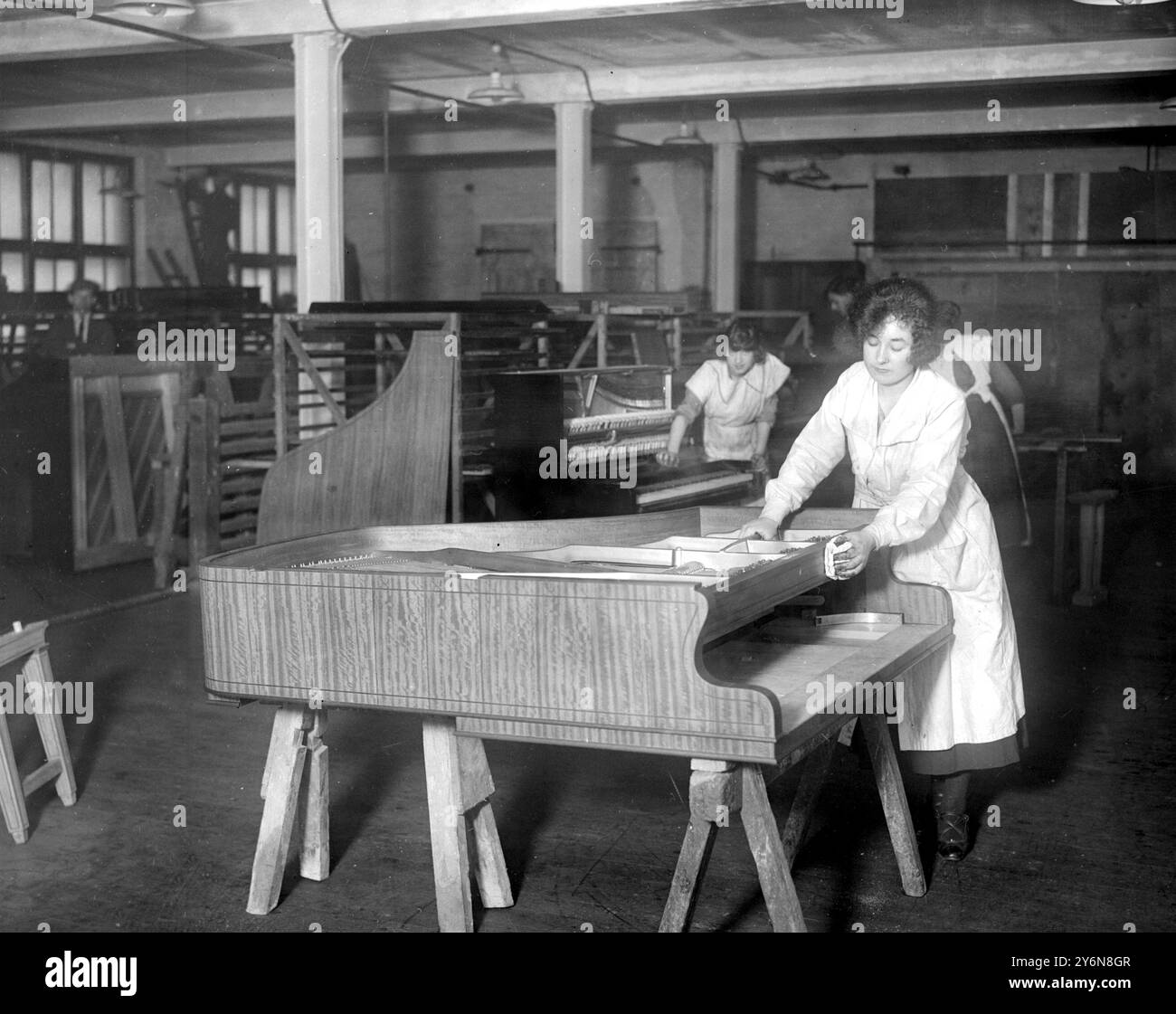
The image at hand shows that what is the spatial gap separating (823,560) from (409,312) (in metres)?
3.69

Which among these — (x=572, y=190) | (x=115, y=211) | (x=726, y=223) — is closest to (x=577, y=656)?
(x=572, y=190)

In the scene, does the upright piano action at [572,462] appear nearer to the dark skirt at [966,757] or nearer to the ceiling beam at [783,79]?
the dark skirt at [966,757]

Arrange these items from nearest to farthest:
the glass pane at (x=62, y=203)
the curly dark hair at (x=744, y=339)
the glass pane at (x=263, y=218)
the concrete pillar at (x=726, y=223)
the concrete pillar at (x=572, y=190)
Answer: the curly dark hair at (x=744, y=339) → the concrete pillar at (x=572, y=190) → the concrete pillar at (x=726, y=223) → the glass pane at (x=62, y=203) → the glass pane at (x=263, y=218)

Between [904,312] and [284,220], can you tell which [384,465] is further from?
[284,220]

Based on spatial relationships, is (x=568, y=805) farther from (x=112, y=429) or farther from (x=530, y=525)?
(x=112, y=429)

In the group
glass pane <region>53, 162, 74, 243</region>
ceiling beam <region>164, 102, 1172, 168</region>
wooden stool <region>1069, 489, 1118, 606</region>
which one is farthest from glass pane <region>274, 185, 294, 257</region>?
wooden stool <region>1069, 489, 1118, 606</region>

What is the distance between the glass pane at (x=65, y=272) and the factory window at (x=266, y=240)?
2.17 metres

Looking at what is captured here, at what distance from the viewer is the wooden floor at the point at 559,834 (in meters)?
3.56

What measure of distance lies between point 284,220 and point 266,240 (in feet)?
1.78

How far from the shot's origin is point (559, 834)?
13.6ft

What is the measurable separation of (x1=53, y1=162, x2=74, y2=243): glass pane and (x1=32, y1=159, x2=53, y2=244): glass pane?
0.06 metres

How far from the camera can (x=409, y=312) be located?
648 centimetres

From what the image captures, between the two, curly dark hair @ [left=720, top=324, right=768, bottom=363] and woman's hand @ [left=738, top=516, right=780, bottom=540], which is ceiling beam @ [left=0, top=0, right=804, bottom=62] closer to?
curly dark hair @ [left=720, top=324, right=768, bottom=363]

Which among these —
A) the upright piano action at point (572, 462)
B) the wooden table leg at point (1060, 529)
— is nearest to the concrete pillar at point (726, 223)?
the wooden table leg at point (1060, 529)
